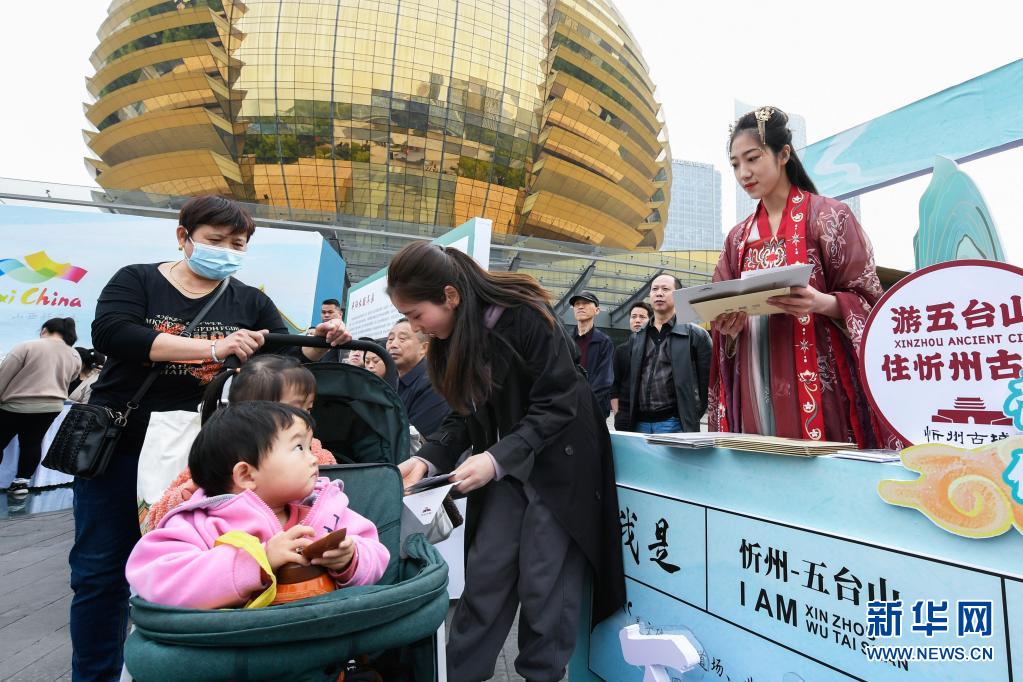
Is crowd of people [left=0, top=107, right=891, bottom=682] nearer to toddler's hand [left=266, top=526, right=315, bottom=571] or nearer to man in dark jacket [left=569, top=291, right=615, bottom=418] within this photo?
toddler's hand [left=266, top=526, right=315, bottom=571]

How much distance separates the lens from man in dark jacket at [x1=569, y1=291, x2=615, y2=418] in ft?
15.8

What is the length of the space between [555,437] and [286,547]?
885 mm

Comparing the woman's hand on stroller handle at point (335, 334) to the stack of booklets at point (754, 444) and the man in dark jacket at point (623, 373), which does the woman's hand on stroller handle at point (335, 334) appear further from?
the man in dark jacket at point (623, 373)

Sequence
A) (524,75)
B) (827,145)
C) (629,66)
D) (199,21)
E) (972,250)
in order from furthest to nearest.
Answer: (629,66)
(524,75)
(199,21)
(827,145)
(972,250)

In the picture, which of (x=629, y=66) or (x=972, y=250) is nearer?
(x=972, y=250)

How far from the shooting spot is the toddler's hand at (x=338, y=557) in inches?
45.7

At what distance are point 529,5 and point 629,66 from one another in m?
4.50

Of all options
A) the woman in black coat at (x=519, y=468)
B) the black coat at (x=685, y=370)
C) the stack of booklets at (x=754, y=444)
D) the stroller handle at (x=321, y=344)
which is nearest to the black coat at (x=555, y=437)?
the woman in black coat at (x=519, y=468)

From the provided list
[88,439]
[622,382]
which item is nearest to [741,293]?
[88,439]

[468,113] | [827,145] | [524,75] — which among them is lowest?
[827,145]

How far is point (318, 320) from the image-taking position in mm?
8102

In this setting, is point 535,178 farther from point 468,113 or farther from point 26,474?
point 26,474

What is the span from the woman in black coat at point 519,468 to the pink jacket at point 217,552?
405mm

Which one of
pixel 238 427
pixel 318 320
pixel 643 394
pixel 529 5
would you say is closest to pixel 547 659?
pixel 238 427
